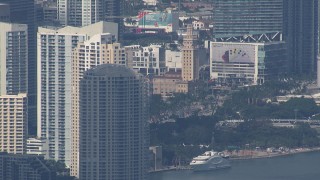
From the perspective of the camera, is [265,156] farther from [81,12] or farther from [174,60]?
[174,60]

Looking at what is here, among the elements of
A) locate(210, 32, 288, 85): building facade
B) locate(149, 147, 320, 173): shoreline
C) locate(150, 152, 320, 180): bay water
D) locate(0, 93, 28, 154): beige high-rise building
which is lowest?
locate(150, 152, 320, 180): bay water

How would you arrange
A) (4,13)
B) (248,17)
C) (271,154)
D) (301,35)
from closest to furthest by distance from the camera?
(271,154)
(4,13)
(248,17)
(301,35)

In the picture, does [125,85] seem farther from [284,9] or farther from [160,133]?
[284,9]

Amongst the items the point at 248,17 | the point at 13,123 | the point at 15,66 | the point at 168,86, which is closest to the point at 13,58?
the point at 15,66

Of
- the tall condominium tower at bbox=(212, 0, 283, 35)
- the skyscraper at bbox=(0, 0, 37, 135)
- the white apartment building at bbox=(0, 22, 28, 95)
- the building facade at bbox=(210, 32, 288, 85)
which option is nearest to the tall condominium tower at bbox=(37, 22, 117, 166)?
the skyscraper at bbox=(0, 0, 37, 135)

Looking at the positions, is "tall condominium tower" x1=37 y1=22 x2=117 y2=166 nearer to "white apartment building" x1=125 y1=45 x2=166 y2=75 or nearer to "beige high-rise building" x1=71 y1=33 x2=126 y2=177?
"beige high-rise building" x1=71 y1=33 x2=126 y2=177

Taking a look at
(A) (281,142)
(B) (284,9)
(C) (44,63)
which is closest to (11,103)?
(C) (44,63)

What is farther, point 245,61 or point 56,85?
point 245,61

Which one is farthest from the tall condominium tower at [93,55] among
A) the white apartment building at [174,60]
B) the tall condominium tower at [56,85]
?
the white apartment building at [174,60]
